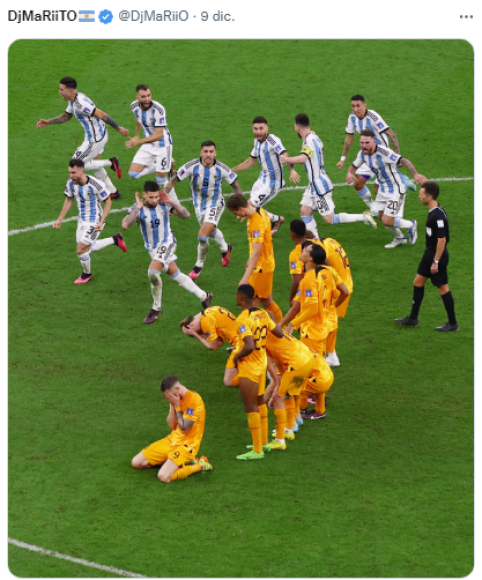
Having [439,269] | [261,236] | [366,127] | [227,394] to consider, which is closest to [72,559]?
[227,394]

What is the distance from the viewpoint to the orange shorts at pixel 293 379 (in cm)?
1084

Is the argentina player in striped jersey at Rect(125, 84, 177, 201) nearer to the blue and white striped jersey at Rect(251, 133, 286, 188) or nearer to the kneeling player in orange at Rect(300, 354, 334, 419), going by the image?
the blue and white striped jersey at Rect(251, 133, 286, 188)

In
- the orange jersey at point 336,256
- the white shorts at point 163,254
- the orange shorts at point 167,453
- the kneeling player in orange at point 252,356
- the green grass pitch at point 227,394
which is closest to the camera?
the green grass pitch at point 227,394

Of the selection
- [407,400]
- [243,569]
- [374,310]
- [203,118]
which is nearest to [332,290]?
[407,400]

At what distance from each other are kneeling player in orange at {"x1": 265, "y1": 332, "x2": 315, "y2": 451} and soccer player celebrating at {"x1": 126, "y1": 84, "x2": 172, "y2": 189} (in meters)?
6.72

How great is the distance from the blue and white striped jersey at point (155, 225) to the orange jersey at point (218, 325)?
10.0ft

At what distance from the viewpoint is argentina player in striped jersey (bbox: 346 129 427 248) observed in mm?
15516

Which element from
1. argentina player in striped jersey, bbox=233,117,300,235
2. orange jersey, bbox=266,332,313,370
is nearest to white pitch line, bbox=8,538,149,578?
orange jersey, bbox=266,332,313,370

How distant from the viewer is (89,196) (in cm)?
1486

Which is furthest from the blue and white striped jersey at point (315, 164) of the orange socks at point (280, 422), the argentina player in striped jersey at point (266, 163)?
the orange socks at point (280, 422)

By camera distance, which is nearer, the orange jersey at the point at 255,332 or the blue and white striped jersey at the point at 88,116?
the orange jersey at the point at 255,332

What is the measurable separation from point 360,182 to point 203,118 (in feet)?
20.5

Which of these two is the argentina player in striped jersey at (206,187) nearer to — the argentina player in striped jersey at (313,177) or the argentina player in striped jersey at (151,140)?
the argentina player in striped jersey at (313,177)

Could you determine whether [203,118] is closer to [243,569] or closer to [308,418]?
[308,418]
